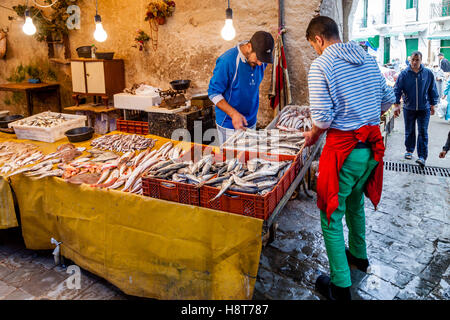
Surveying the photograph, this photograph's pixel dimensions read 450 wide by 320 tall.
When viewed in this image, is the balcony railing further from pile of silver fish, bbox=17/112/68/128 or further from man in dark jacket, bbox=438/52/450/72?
pile of silver fish, bbox=17/112/68/128

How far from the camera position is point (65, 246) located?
3.92 meters

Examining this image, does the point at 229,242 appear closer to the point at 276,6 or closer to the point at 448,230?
the point at 448,230

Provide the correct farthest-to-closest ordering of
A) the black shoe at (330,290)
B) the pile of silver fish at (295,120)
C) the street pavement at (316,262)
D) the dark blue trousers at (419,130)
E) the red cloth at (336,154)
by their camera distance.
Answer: the dark blue trousers at (419,130), the pile of silver fish at (295,120), the street pavement at (316,262), the black shoe at (330,290), the red cloth at (336,154)

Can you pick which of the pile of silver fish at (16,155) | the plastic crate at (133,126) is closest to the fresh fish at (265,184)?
the pile of silver fish at (16,155)

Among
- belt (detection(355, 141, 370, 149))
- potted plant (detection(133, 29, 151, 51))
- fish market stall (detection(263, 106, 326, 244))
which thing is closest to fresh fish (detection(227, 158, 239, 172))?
fish market stall (detection(263, 106, 326, 244))

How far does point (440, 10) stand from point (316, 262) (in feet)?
89.6

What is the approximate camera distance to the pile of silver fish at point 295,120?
15.7ft

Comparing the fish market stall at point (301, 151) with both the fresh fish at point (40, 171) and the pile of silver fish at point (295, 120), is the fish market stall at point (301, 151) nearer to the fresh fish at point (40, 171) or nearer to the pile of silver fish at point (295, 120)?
the pile of silver fish at point (295, 120)

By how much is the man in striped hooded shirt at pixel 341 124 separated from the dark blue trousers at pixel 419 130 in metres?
4.84

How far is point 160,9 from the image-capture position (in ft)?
24.0

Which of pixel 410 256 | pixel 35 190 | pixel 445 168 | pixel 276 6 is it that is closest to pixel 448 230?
pixel 410 256

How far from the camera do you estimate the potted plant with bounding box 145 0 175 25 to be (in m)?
7.32

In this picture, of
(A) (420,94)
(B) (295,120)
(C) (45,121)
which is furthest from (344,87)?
(A) (420,94)
